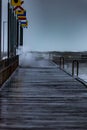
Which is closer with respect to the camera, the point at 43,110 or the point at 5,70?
the point at 43,110

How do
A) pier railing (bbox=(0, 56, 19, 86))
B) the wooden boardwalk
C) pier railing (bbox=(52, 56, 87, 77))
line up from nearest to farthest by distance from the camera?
the wooden boardwalk < pier railing (bbox=(0, 56, 19, 86)) < pier railing (bbox=(52, 56, 87, 77))

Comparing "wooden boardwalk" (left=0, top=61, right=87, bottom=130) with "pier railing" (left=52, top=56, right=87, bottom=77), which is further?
"pier railing" (left=52, top=56, right=87, bottom=77)

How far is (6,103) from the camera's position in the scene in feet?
27.3

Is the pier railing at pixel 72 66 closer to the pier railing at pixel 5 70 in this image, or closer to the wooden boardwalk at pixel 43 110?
the pier railing at pixel 5 70

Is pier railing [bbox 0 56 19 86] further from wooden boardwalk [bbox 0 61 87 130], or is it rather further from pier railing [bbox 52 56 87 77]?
pier railing [bbox 52 56 87 77]

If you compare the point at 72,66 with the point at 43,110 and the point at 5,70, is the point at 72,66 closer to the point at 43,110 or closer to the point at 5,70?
the point at 5,70

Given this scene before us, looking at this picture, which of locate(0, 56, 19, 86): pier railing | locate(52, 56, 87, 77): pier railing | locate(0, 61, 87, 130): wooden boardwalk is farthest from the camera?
locate(52, 56, 87, 77): pier railing

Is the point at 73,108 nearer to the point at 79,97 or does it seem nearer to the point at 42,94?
the point at 79,97

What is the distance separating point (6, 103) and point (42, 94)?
1.93 metres

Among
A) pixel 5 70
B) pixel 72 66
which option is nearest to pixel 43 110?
pixel 5 70

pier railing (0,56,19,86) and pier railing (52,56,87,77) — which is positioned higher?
pier railing (0,56,19,86)

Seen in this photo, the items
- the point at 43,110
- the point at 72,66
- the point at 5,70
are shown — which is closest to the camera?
the point at 43,110

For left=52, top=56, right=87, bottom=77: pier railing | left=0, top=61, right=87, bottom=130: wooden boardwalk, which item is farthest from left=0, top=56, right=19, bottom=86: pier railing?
left=52, top=56, right=87, bottom=77: pier railing

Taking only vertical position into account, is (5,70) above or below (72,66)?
above
